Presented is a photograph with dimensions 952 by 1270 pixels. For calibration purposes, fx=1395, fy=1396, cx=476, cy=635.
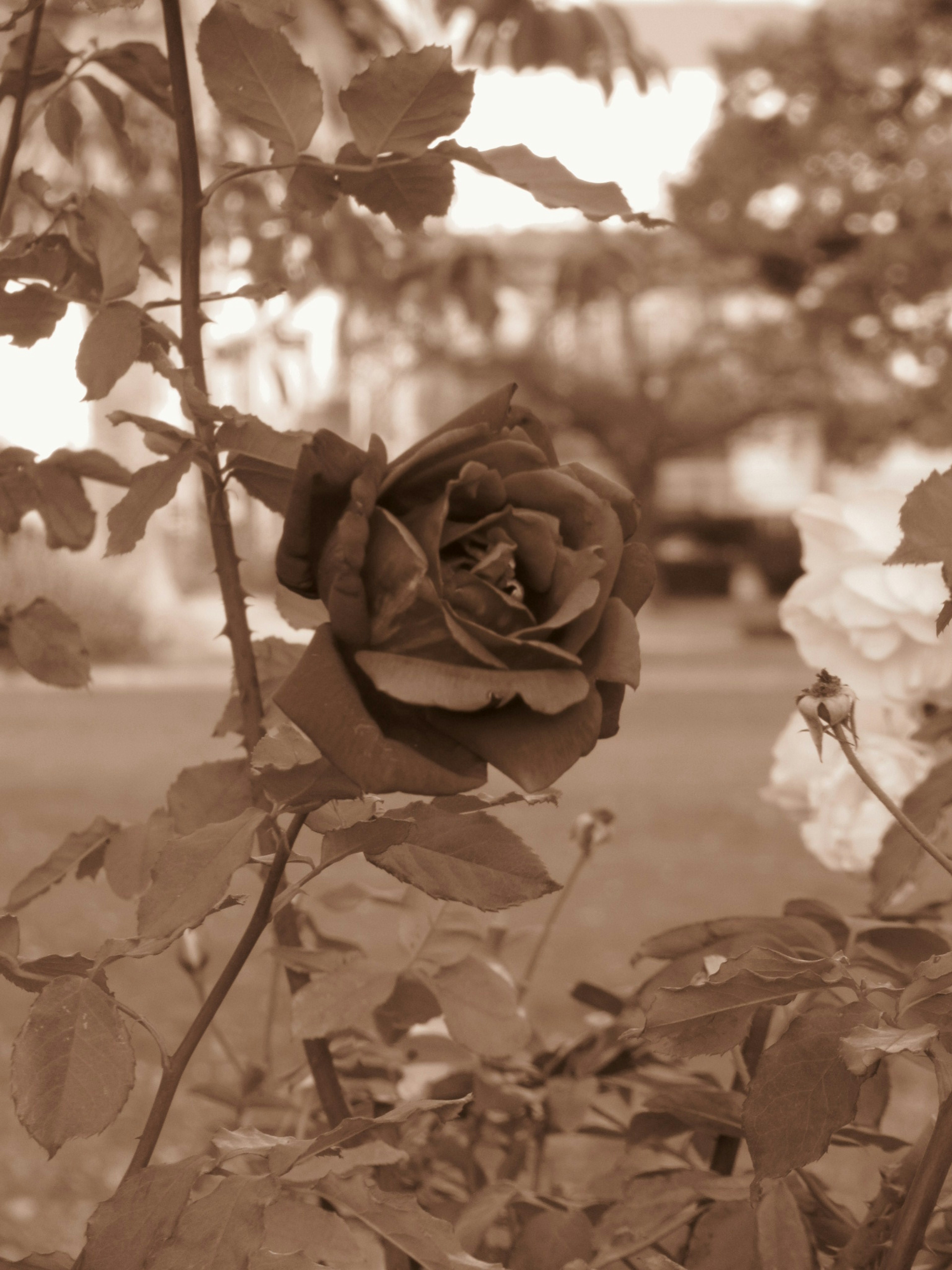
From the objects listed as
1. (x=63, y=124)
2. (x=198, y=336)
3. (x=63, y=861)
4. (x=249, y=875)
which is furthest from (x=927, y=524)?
(x=249, y=875)

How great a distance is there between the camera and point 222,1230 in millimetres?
440

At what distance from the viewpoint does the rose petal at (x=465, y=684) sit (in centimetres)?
36

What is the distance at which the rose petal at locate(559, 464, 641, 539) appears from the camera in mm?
419

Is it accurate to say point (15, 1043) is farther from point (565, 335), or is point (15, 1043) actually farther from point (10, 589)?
point (565, 335)

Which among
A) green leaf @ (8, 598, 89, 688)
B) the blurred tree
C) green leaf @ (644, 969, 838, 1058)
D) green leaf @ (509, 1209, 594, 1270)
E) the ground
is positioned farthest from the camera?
the blurred tree

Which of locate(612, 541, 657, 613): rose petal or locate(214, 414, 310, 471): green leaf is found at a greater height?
locate(214, 414, 310, 471): green leaf

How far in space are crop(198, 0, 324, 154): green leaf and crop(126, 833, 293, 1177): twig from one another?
271 millimetres

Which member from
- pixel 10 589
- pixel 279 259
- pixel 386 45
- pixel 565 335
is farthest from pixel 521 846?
pixel 565 335

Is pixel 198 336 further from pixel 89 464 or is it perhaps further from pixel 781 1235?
pixel 781 1235

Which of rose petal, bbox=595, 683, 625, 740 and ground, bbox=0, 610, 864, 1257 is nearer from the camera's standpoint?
rose petal, bbox=595, 683, 625, 740

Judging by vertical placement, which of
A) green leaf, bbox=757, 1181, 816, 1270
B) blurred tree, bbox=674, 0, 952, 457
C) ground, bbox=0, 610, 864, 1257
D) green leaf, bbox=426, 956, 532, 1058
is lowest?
ground, bbox=0, 610, 864, 1257

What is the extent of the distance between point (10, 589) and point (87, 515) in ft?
27.4

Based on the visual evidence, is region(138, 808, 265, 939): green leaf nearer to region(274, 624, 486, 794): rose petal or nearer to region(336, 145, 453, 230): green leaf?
region(274, 624, 486, 794): rose petal

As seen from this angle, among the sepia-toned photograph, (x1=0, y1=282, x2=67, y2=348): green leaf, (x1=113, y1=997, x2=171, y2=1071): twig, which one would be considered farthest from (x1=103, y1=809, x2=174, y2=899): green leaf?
(x1=0, y1=282, x2=67, y2=348): green leaf
